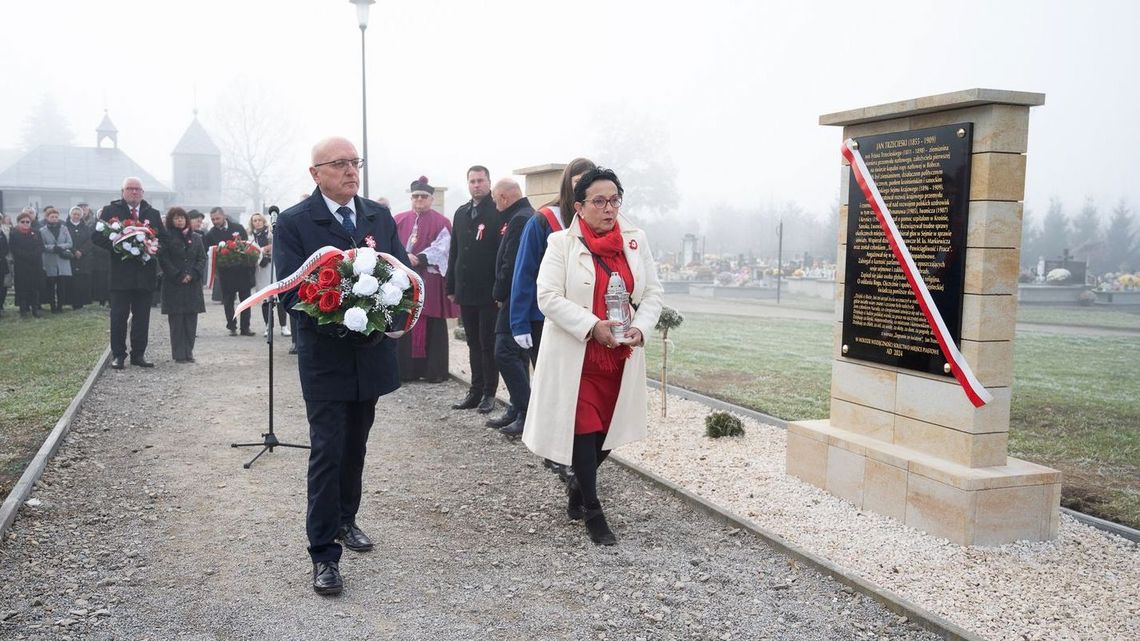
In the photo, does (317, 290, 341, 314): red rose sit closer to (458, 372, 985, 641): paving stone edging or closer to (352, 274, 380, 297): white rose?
(352, 274, 380, 297): white rose

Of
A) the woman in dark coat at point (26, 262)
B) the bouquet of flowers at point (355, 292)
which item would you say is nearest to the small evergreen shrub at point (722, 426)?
the bouquet of flowers at point (355, 292)

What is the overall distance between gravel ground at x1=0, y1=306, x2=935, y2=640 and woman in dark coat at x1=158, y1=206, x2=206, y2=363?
4.57 m

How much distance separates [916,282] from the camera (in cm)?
519

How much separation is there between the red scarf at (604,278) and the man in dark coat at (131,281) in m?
7.97

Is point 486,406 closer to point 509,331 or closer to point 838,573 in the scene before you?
point 509,331

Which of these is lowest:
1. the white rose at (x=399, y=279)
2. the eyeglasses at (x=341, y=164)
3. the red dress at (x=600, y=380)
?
the red dress at (x=600, y=380)

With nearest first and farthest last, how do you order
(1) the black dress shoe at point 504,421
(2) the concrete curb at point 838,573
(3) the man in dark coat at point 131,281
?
(2) the concrete curb at point 838,573
(1) the black dress shoe at point 504,421
(3) the man in dark coat at point 131,281

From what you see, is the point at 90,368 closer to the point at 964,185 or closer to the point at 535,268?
the point at 535,268

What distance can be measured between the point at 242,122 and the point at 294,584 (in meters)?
68.0

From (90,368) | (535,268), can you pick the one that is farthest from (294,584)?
(90,368)

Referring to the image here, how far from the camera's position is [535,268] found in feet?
20.6

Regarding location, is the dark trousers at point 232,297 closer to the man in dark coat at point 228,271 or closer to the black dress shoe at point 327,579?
the man in dark coat at point 228,271

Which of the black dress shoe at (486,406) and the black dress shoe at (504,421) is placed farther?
the black dress shoe at (486,406)

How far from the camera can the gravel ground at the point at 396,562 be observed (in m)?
3.95
